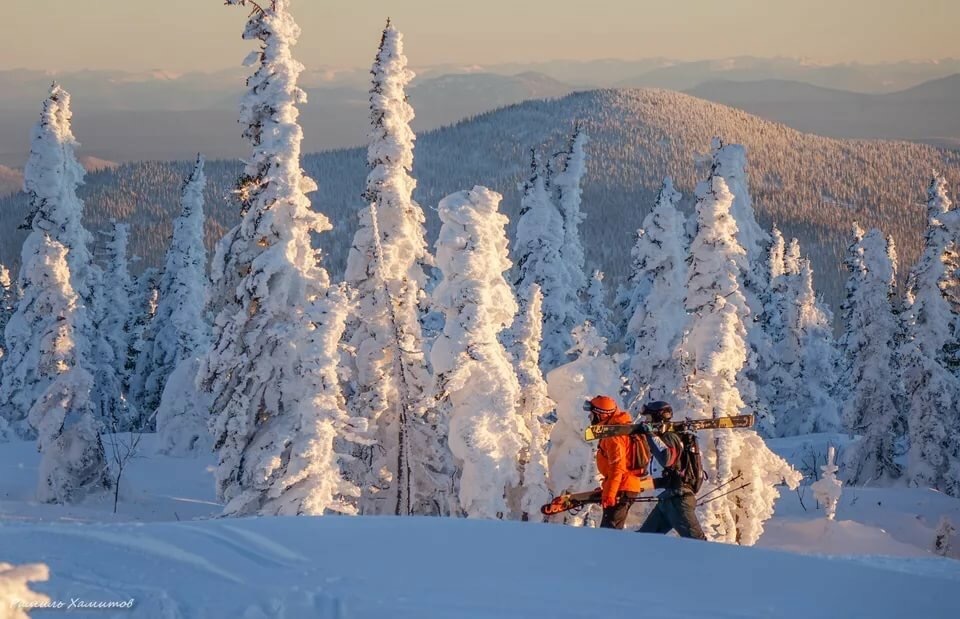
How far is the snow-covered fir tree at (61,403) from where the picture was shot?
29078mm

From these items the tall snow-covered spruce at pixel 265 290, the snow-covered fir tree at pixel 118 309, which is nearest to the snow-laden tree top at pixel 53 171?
the snow-covered fir tree at pixel 118 309

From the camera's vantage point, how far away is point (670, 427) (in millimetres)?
10672

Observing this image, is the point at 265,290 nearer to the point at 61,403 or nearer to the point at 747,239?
the point at 61,403

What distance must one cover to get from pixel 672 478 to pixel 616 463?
67cm

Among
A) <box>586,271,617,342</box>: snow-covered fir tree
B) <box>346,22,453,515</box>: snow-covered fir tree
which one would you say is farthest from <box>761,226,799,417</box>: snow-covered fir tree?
<box>346,22,453,515</box>: snow-covered fir tree

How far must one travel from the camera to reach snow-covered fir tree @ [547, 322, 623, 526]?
21.3 m

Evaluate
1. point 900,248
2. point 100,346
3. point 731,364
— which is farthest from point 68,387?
point 900,248

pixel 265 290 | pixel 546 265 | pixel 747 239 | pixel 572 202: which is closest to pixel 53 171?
pixel 265 290

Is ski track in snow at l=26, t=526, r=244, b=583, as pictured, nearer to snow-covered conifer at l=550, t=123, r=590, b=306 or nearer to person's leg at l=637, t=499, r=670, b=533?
person's leg at l=637, t=499, r=670, b=533

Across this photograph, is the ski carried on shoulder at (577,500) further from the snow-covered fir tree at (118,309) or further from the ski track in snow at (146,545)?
the snow-covered fir tree at (118,309)

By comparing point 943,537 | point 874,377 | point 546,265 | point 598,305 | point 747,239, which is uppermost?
point 747,239

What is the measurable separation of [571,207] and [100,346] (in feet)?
81.0

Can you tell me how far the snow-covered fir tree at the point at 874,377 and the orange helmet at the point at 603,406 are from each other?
31.1m

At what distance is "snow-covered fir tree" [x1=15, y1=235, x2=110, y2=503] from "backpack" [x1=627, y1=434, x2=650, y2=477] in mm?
23199
